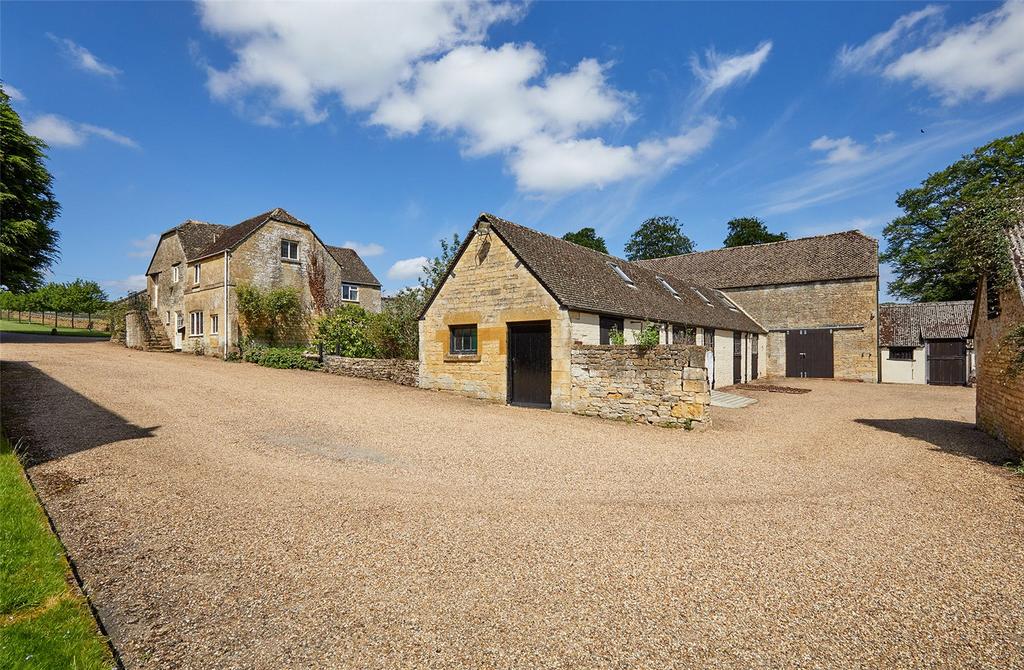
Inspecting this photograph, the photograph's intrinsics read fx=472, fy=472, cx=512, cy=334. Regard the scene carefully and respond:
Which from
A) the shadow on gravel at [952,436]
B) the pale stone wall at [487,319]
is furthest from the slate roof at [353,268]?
the shadow on gravel at [952,436]

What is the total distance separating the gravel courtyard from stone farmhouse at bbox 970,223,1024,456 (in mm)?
733

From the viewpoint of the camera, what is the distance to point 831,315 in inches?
1075

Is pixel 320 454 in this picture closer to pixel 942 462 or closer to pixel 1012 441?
pixel 942 462

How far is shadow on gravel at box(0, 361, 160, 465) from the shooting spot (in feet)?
22.7

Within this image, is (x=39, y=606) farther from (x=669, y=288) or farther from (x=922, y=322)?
(x=922, y=322)

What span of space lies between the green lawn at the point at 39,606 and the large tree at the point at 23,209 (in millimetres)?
23616

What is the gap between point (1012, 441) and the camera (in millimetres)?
8375

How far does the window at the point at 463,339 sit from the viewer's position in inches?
598

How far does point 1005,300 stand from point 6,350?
103 ft

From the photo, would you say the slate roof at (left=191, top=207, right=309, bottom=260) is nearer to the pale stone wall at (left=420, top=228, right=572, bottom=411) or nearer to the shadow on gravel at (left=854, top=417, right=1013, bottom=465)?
the pale stone wall at (left=420, top=228, right=572, bottom=411)

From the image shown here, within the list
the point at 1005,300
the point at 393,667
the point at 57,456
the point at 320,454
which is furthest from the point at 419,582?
the point at 1005,300

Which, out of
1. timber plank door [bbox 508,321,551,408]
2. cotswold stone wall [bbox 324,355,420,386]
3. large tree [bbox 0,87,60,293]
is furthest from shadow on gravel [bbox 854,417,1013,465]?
large tree [bbox 0,87,60,293]

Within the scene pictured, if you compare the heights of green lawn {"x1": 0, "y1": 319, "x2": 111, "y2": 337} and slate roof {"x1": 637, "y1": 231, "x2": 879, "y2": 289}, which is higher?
slate roof {"x1": 637, "y1": 231, "x2": 879, "y2": 289}

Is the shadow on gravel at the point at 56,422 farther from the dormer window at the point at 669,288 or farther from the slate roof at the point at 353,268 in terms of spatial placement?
the slate roof at the point at 353,268
